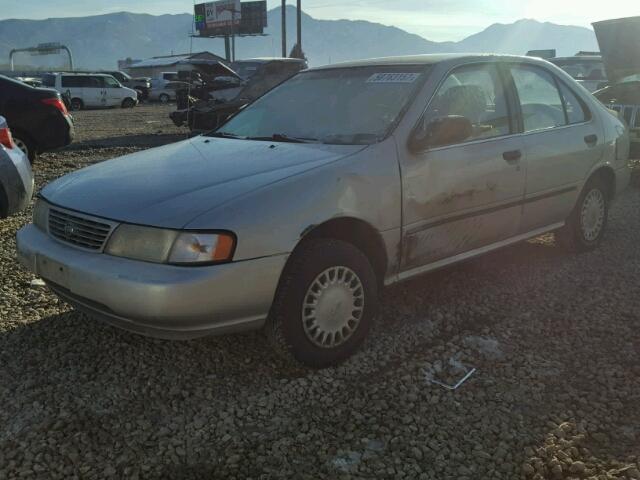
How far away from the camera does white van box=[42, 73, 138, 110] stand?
26750 millimetres

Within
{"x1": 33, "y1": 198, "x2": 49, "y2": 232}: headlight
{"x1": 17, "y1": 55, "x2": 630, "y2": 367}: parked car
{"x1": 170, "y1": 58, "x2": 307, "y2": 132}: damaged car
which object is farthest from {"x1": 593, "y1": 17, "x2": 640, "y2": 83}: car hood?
{"x1": 33, "y1": 198, "x2": 49, "y2": 232}: headlight

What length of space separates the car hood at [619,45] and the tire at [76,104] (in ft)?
74.0

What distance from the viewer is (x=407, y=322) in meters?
3.71

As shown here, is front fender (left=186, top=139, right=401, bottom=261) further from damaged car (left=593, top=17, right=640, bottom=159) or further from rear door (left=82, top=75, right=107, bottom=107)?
rear door (left=82, top=75, right=107, bottom=107)

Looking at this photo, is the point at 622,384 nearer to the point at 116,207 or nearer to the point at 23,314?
the point at 116,207

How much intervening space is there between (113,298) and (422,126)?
1917 millimetres

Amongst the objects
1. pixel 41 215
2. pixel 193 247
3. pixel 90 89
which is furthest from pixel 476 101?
pixel 90 89

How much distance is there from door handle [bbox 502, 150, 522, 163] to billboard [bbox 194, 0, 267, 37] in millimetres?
63769

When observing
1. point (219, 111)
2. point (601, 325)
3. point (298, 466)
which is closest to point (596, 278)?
point (601, 325)

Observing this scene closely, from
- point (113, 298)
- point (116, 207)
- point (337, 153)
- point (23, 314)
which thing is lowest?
point (23, 314)

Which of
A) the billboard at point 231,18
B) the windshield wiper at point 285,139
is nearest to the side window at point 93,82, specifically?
the windshield wiper at point 285,139

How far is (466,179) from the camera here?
3.60 meters

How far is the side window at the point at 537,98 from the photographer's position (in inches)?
163

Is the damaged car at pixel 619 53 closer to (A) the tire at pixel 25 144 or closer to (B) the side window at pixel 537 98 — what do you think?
(B) the side window at pixel 537 98
